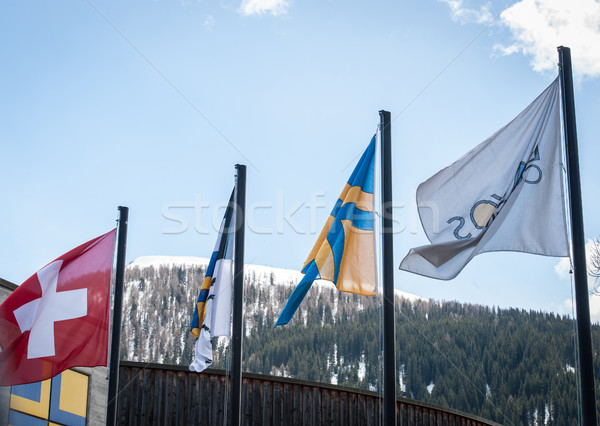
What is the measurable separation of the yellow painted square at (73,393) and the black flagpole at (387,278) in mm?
6601

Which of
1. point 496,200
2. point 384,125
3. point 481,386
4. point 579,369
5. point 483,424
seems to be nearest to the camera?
point 579,369

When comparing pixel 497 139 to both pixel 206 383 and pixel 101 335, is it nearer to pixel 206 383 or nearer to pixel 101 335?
pixel 101 335

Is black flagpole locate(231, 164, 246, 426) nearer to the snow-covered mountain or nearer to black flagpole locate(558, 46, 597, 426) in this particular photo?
black flagpole locate(558, 46, 597, 426)

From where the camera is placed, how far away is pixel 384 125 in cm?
1028

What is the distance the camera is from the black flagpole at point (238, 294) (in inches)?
415

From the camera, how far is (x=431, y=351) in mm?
130750

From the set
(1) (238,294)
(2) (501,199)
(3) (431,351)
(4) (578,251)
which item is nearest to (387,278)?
(2) (501,199)

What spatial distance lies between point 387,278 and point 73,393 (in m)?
6.89

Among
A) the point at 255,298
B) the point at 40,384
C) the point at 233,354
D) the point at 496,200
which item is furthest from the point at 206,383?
the point at 255,298

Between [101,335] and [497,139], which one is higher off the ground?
[497,139]

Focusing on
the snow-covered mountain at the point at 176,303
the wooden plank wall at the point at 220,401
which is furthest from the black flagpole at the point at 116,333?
the snow-covered mountain at the point at 176,303

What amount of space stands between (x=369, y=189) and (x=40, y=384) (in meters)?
6.55

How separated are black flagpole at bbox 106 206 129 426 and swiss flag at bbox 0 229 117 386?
0.17m

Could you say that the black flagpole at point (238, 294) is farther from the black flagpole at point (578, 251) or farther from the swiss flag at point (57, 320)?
the black flagpole at point (578, 251)
